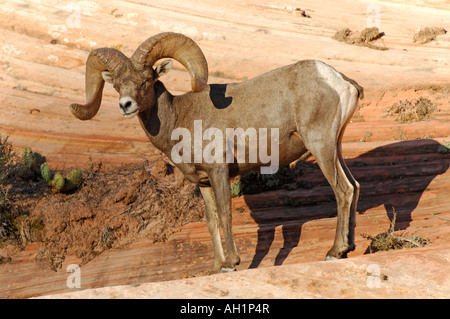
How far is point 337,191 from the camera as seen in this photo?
7156 mm

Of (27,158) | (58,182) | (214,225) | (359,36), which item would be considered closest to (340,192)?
(214,225)

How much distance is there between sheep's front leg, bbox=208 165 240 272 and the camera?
7.02 m

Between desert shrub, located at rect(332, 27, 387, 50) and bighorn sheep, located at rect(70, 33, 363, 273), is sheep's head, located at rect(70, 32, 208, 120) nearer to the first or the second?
bighorn sheep, located at rect(70, 33, 363, 273)

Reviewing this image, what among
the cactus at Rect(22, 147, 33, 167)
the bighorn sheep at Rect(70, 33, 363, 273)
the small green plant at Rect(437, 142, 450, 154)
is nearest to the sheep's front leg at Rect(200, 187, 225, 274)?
the bighorn sheep at Rect(70, 33, 363, 273)

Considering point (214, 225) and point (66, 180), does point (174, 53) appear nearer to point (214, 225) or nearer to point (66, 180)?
point (214, 225)

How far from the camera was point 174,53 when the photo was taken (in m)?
6.97

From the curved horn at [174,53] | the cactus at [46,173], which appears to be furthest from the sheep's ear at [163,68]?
the cactus at [46,173]

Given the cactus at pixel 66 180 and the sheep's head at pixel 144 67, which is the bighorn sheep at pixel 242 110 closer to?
the sheep's head at pixel 144 67

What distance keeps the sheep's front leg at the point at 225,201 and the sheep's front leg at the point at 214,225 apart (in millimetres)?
392

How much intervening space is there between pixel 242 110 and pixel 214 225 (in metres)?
1.76

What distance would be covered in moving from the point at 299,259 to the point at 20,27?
13060mm

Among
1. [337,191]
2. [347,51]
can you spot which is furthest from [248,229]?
[347,51]

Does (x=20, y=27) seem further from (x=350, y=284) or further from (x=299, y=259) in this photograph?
(x=350, y=284)

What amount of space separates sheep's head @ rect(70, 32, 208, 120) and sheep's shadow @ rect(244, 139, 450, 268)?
10.5ft
